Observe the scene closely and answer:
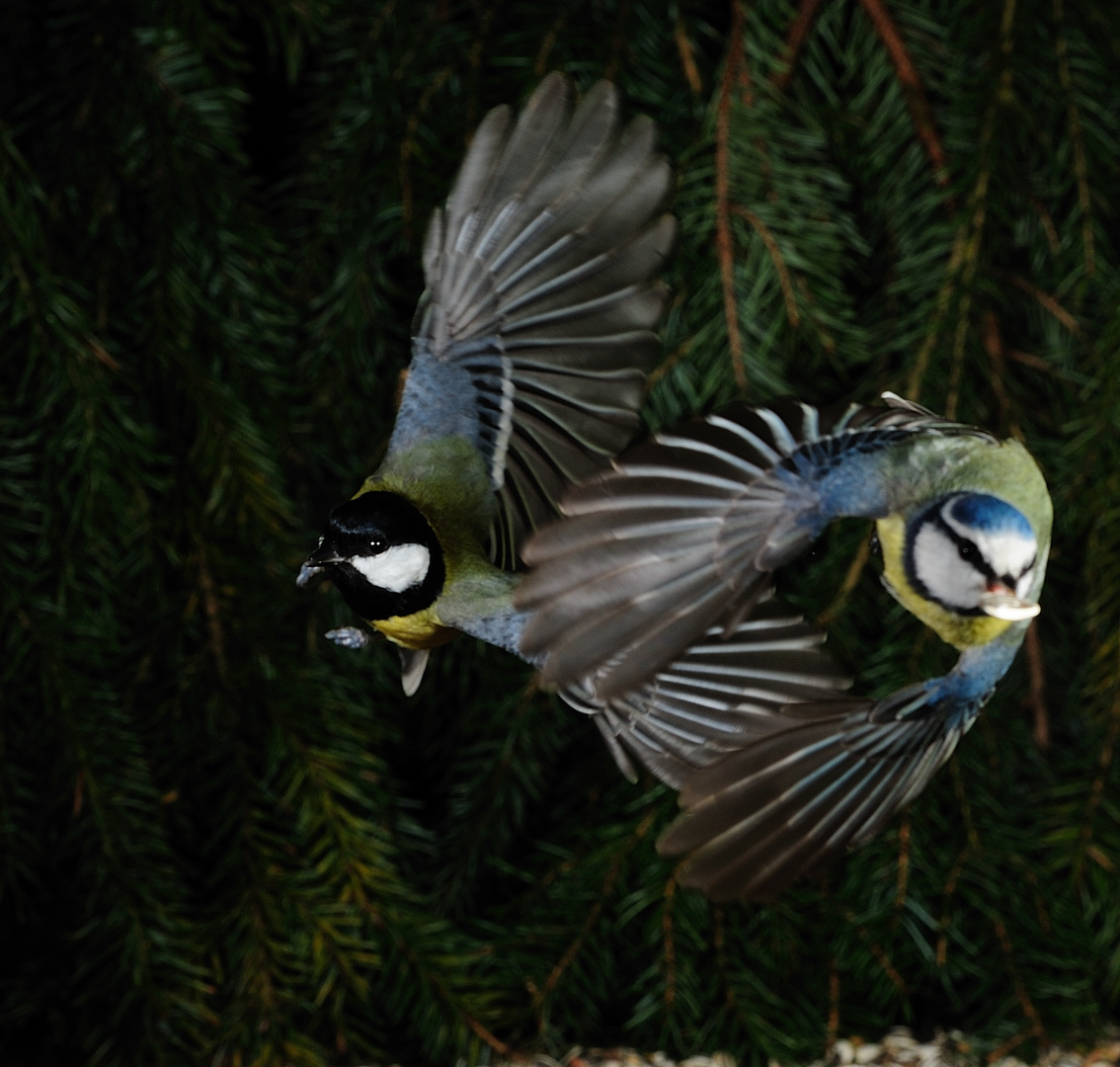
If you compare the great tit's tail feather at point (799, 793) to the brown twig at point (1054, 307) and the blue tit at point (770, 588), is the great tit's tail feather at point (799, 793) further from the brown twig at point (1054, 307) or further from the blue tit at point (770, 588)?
the brown twig at point (1054, 307)

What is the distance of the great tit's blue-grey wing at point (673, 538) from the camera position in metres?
0.25

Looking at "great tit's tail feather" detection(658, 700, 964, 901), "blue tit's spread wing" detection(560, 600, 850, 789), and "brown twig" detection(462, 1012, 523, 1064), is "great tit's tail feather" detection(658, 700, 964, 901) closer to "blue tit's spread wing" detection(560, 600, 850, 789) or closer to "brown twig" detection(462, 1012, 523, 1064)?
"blue tit's spread wing" detection(560, 600, 850, 789)

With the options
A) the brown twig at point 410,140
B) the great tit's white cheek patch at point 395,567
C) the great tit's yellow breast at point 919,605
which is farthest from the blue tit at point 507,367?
the brown twig at point 410,140

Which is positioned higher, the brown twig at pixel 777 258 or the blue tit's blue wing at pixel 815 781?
the blue tit's blue wing at pixel 815 781

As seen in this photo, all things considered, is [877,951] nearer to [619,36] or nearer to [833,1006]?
[833,1006]

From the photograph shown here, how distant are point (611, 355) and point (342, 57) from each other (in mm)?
408

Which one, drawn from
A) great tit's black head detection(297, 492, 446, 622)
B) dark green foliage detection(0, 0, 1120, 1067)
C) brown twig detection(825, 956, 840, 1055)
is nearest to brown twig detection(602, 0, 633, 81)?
dark green foliage detection(0, 0, 1120, 1067)

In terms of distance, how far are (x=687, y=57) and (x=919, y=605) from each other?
18.6 inches

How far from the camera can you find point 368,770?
76cm

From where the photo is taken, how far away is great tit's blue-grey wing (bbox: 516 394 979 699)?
25 cm

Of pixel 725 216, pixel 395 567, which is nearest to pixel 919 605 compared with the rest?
pixel 395 567

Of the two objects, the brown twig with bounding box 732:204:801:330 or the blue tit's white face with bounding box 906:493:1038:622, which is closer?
the blue tit's white face with bounding box 906:493:1038:622

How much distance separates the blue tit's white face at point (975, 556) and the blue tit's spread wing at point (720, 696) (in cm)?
7

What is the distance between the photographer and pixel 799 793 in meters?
0.32
